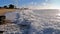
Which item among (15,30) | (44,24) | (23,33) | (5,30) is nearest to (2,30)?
(5,30)

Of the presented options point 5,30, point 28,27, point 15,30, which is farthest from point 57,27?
point 5,30

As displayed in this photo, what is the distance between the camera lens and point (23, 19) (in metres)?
2.26

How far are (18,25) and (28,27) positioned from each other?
0.21 meters

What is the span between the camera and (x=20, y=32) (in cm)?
196

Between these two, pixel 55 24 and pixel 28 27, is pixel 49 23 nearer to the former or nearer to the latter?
pixel 55 24

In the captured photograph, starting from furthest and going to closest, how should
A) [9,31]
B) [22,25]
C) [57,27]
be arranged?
[22,25] < [9,31] < [57,27]

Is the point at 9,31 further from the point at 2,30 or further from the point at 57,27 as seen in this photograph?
the point at 57,27

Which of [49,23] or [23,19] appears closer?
[49,23]

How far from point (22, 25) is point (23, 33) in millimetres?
253

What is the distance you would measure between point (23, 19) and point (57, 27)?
540 mm

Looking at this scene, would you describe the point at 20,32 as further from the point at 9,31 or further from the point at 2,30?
the point at 2,30

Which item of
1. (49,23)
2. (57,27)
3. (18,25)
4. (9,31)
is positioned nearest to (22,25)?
(18,25)

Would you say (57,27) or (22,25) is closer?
(57,27)

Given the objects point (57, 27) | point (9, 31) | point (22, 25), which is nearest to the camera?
point (57, 27)
